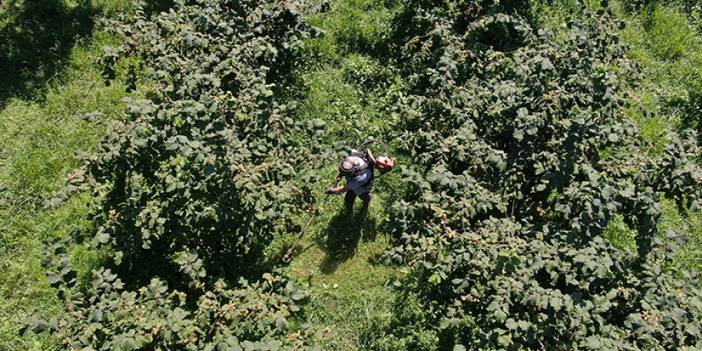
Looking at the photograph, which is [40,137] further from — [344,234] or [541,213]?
[541,213]

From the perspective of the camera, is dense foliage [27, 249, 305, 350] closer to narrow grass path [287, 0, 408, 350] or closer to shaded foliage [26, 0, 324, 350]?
shaded foliage [26, 0, 324, 350]

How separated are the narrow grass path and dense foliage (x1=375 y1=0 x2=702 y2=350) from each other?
0.33 meters

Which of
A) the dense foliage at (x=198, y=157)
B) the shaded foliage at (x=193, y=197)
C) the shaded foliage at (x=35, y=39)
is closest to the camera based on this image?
the shaded foliage at (x=193, y=197)

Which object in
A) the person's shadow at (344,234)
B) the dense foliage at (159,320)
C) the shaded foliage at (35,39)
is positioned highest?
the shaded foliage at (35,39)

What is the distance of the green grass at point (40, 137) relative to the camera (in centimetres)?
483

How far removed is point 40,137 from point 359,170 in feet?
10.9

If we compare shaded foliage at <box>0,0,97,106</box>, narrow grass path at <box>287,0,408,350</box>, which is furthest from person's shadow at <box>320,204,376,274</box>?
shaded foliage at <box>0,0,97,106</box>

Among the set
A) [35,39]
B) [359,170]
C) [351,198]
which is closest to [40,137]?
[35,39]

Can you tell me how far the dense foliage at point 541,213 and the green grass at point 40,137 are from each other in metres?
2.68

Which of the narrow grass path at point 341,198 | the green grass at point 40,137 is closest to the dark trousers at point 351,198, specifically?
the narrow grass path at point 341,198

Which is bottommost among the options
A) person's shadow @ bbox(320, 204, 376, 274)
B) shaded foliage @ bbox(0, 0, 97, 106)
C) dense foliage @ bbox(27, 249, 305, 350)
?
person's shadow @ bbox(320, 204, 376, 274)

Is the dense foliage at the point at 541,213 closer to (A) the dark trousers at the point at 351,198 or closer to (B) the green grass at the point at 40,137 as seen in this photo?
(A) the dark trousers at the point at 351,198

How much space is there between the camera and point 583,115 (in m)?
3.90

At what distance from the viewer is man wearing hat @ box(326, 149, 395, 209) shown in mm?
4934
